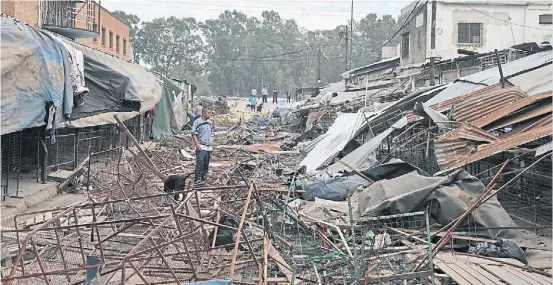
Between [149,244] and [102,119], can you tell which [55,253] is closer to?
[149,244]

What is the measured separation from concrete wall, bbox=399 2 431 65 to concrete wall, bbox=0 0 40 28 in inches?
770

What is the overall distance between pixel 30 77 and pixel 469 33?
26338mm

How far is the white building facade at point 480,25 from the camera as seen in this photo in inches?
1154

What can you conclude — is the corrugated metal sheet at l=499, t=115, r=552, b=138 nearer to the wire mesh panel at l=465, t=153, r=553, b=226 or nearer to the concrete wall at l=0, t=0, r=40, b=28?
the wire mesh panel at l=465, t=153, r=553, b=226

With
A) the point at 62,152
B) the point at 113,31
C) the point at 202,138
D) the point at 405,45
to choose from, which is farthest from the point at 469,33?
the point at 62,152

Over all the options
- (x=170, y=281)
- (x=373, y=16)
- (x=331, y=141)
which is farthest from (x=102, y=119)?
(x=373, y=16)

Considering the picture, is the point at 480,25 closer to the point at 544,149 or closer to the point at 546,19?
the point at 546,19

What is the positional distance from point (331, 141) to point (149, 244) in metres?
8.62

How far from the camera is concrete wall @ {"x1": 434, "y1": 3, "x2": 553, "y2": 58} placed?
96.5ft

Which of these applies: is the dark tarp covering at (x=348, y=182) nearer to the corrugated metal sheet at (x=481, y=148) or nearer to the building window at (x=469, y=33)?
the corrugated metal sheet at (x=481, y=148)

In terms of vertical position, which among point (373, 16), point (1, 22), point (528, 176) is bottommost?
point (528, 176)

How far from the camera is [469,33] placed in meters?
29.9

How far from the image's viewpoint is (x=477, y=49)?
98.4 ft

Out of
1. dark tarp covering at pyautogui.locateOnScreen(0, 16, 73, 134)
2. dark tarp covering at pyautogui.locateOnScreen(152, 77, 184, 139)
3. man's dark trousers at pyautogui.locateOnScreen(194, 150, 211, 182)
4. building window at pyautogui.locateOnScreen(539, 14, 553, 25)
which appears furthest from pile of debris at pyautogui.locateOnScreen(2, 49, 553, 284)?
building window at pyautogui.locateOnScreen(539, 14, 553, 25)
